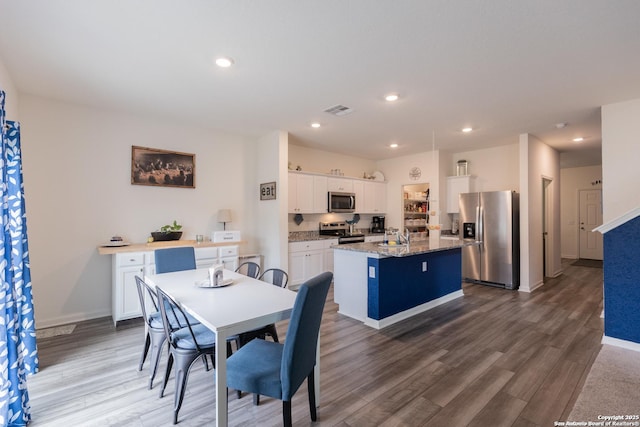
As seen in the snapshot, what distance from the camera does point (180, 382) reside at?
6.46 feet

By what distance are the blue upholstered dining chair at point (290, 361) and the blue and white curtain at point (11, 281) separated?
4.57 feet

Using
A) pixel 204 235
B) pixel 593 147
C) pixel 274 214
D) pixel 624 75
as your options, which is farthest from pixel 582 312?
pixel 204 235

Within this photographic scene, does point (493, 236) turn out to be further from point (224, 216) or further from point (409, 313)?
point (224, 216)

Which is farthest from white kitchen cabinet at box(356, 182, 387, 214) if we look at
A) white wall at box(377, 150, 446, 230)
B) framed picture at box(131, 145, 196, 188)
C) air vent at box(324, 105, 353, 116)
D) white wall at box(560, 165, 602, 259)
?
white wall at box(560, 165, 602, 259)

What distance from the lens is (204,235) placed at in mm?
4730

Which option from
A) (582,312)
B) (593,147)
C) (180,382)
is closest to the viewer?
(180,382)

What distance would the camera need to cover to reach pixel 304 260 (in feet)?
17.7

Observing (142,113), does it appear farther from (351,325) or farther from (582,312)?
(582,312)

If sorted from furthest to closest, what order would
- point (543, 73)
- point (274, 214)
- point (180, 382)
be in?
point (274, 214)
point (543, 73)
point (180, 382)

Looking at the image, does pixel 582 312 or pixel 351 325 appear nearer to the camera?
pixel 351 325

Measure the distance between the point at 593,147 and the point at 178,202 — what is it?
7.86 meters

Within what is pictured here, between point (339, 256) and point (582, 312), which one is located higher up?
point (339, 256)

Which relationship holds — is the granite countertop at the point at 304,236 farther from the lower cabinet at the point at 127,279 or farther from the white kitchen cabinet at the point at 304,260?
the lower cabinet at the point at 127,279

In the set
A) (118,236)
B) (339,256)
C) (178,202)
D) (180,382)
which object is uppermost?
(178,202)
